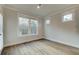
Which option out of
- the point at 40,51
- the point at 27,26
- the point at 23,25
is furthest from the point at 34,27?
the point at 40,51

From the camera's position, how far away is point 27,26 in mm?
6402

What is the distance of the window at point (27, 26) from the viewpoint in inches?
227

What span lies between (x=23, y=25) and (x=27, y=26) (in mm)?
487

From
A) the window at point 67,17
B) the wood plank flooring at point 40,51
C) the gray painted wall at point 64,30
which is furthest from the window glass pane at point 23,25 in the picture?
the window at point 67,17

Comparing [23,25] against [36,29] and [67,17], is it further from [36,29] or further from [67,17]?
[67,17]

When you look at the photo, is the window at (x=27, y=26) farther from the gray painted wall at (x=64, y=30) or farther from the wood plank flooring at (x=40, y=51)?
the wood plank flooring at (x=40, y=51)

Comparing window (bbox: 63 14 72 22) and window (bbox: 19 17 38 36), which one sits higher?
window (bbox: 63 14 72 22)

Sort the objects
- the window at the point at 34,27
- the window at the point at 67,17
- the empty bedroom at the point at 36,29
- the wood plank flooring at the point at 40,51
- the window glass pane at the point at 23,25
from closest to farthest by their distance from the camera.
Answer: the wood plank flooring at the point at 40,51 → the empty bedroom at the point at 36,29 → the window at the point at 67,17 → the window glass pane at the point at 23,25 → the window at the point at 34,27

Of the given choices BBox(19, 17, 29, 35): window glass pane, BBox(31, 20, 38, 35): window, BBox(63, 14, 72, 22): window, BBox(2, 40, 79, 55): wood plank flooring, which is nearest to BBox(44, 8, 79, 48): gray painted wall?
BBox(63, 14, 72, 22): window

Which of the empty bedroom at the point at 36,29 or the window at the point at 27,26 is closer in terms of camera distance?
the empty bedroom at the point at 36,29

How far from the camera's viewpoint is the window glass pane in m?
5.67

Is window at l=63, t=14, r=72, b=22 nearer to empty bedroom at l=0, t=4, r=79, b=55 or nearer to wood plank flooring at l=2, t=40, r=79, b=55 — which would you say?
empty bedroom at l=0, t=4, r=79, b=55
